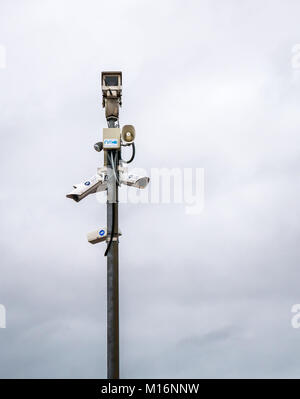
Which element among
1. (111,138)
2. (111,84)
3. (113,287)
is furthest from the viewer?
(111,84)

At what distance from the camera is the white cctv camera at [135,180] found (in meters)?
12.4

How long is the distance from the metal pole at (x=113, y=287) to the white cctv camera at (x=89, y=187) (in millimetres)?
165

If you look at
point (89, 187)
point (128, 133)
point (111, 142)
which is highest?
point (128, 133)

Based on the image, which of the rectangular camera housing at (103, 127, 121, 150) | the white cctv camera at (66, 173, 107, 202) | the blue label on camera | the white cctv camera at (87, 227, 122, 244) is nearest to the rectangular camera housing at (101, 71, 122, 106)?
the rectangular camera housing at (103, 127, 121, 150)

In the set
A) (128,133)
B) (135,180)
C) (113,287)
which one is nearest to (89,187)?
(135,180)

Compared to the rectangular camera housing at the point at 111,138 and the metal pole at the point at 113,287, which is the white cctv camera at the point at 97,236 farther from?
the rectangular camera housing at the point at 111,138

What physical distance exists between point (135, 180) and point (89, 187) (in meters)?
0.88

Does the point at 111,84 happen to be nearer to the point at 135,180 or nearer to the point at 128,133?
the point at 128,133

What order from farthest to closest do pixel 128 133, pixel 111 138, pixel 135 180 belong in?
pixel 111 138, pixel 128 133, pixel 135 180

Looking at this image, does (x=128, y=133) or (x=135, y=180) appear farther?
(x=128, y=133)

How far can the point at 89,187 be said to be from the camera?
41.5 ft
